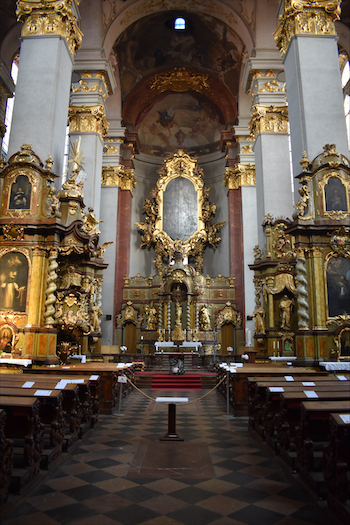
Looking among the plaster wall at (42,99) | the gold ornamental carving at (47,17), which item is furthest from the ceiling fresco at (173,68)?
the plaster wall at (42,99)

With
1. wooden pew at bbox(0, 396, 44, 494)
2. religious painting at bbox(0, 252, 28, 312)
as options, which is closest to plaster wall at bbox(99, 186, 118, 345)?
religious painting at bbox(0, 252, 28, 312)

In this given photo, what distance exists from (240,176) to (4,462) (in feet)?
59.7

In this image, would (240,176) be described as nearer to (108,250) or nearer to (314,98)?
(108,250)

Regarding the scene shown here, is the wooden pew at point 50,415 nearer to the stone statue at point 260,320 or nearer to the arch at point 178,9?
the stone statue at point 260,320

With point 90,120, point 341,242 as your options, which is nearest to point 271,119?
point 90,120

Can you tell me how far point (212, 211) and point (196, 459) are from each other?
17.9 metres

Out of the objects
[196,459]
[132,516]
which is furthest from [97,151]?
[132,516]

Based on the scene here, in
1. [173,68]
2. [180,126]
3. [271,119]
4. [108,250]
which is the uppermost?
[173,68]

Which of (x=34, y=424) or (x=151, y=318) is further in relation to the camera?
(x=151, y=318)

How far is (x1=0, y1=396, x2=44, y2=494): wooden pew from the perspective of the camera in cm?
368

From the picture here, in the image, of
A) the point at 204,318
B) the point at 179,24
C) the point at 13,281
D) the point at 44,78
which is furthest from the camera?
the point at 179,24

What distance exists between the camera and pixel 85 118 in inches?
587

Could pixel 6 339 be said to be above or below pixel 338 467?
above

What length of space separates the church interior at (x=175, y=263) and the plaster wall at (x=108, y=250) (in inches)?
3.6
